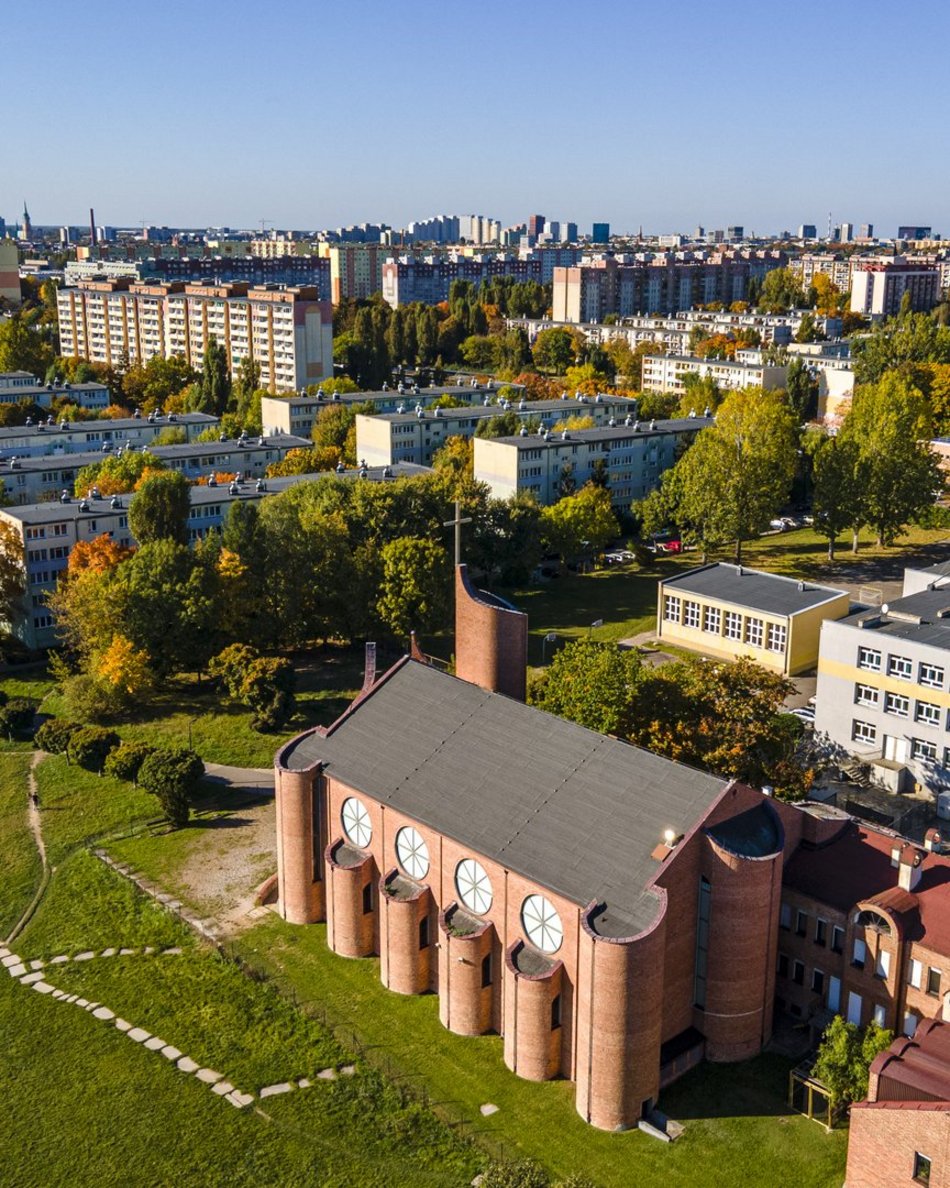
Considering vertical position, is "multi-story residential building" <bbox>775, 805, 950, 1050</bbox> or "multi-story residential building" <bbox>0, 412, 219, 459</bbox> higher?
"multi-story residential building" <bbox>0, 412, 219, 459</bbox>

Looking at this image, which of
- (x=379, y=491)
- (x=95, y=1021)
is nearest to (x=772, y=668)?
(x=379, y=491)

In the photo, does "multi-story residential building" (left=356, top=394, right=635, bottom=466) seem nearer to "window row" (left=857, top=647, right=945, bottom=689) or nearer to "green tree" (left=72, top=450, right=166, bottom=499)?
"green tree" (left=72, top=450, right=166, bottom=499)

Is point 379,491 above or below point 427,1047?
above

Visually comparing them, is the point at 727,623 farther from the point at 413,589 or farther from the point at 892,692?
the point at 413,589

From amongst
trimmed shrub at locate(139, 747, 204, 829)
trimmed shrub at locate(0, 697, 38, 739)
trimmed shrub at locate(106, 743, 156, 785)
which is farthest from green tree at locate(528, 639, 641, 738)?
trimmed shrub at locate(0, 697, 38, 739)

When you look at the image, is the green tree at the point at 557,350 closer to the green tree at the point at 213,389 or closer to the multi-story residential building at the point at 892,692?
the green tree at the point at 213,389

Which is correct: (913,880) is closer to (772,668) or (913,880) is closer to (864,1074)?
(864,1074)
